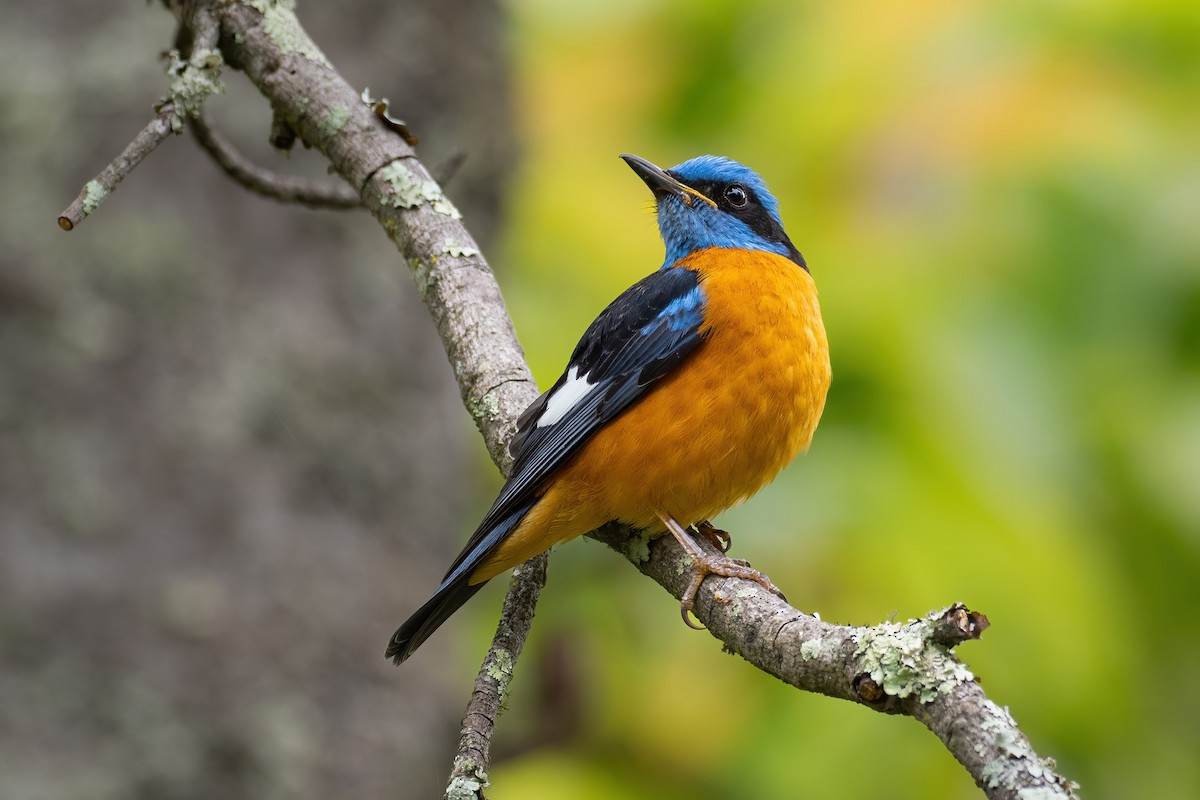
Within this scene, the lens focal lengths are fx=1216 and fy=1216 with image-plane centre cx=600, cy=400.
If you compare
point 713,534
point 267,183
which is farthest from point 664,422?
point 267,183

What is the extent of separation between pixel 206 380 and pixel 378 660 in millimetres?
1208

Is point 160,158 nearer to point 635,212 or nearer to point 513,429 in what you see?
point 635,212

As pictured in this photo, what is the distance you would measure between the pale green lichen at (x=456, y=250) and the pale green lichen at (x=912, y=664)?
1563mm

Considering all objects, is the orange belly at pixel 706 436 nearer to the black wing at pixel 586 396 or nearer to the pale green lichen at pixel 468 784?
the black wing at pixel 586 396

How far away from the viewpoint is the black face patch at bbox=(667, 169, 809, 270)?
4188mm

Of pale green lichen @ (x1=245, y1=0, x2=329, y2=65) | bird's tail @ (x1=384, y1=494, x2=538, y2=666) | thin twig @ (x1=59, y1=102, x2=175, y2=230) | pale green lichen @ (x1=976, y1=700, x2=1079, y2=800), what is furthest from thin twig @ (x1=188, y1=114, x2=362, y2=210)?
pale green lichen @ (x1=976, y1=700, x2=1079, y2=800)

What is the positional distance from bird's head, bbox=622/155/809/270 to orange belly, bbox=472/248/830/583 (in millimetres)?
682

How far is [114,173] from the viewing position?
2.26 metres

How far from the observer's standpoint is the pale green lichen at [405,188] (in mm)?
2969

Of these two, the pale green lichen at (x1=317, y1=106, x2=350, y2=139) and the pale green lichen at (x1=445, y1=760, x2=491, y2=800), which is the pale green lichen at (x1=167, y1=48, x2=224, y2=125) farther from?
the pale green lichen at (x1=445, y1=760, x2=491, y2=800)

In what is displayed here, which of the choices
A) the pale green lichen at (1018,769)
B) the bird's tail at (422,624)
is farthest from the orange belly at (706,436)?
the pale green lichen at (1018,769)

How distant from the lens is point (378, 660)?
452 centimetres

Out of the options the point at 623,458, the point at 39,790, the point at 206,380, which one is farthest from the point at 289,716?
the point at 623,458

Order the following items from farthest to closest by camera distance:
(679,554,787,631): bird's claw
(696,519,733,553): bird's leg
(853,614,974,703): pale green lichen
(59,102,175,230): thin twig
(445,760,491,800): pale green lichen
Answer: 1. (696,519,733,553): bird's leg
2. (679,554,787,631): bird's claw
3. (59,102,175,230): thin twig
4. (445,760,491,800): pale green lichen
5. (853,614,974,703): pale green lichen
